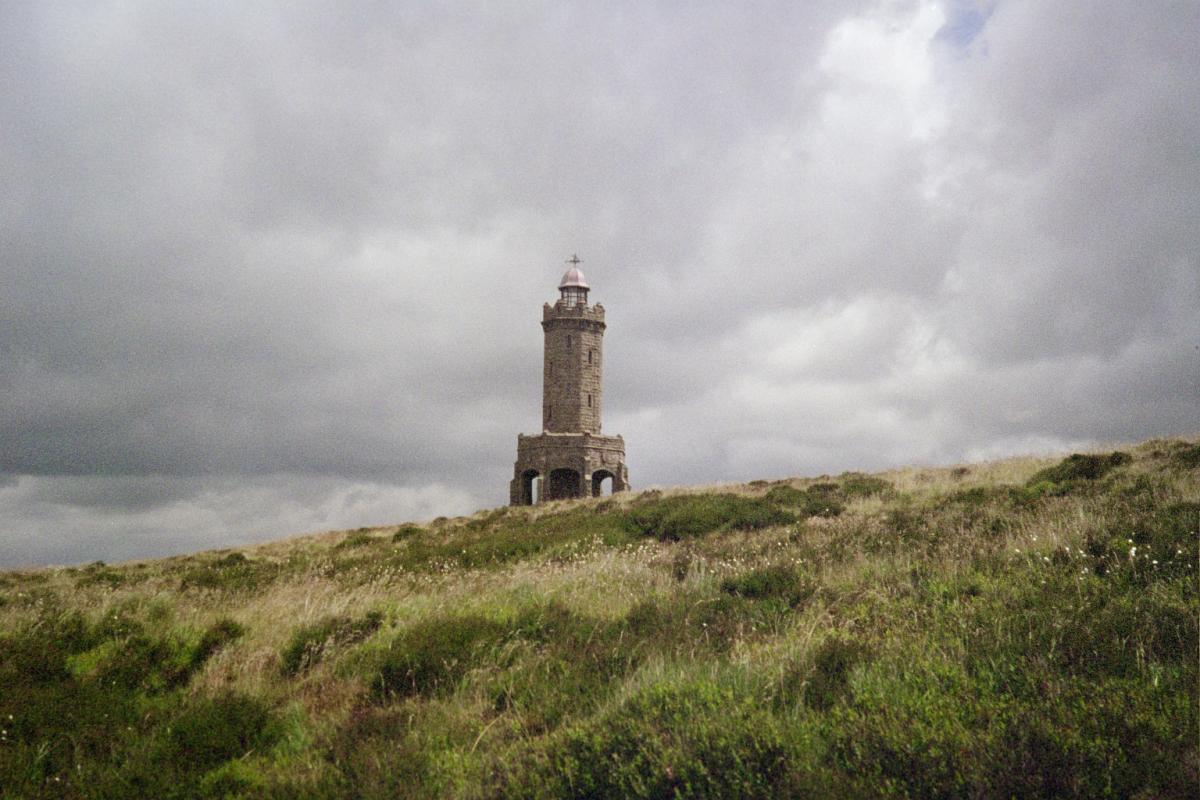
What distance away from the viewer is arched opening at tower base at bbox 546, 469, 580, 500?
45.7 metres

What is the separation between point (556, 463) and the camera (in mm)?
44688

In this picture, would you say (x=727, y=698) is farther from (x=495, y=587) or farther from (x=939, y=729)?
(x=495, y=587)

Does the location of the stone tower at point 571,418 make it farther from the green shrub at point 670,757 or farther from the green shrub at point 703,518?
the green shrub at point 670,757

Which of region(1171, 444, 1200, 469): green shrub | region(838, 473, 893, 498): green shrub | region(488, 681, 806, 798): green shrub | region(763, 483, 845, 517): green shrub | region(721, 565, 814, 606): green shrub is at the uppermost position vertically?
region(1171, 444, 1200, 469): green shrub

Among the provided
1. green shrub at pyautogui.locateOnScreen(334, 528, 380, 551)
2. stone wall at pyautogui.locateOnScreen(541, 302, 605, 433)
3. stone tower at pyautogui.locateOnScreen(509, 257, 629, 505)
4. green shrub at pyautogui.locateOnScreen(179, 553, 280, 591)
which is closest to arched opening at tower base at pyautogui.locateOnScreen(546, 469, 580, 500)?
stone tower at pyautogui.locateOnScreen(509, 257, 629, 505)

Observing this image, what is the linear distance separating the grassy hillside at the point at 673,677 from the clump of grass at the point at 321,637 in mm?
36

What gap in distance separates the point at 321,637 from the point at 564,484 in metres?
39.5

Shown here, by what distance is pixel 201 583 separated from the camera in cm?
1259

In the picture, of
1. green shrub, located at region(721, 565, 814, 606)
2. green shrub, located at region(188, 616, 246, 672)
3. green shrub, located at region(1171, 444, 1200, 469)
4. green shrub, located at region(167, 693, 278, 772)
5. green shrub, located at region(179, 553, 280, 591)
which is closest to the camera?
green shrub, located at region(167, 693, 278, 772)

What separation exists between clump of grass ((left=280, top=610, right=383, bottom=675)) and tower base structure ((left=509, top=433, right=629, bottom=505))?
3608 cm

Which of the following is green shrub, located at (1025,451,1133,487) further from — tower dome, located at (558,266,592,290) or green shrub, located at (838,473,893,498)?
tower dome, located at (558,266,592,290)

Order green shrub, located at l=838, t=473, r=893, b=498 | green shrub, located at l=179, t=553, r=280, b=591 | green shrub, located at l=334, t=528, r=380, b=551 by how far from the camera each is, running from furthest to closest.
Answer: green shrub, located at l=334, t=528, r=380, b=551, green shrub, located at l=838, t=473, r=893, b=498, green shrub, located at l=179, t=553, r=280, b=591

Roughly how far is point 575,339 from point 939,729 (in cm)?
4587

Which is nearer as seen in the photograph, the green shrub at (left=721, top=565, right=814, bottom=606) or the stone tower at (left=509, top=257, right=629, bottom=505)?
the green shrub at (left=721, top=565, right=814, bottom=606)
